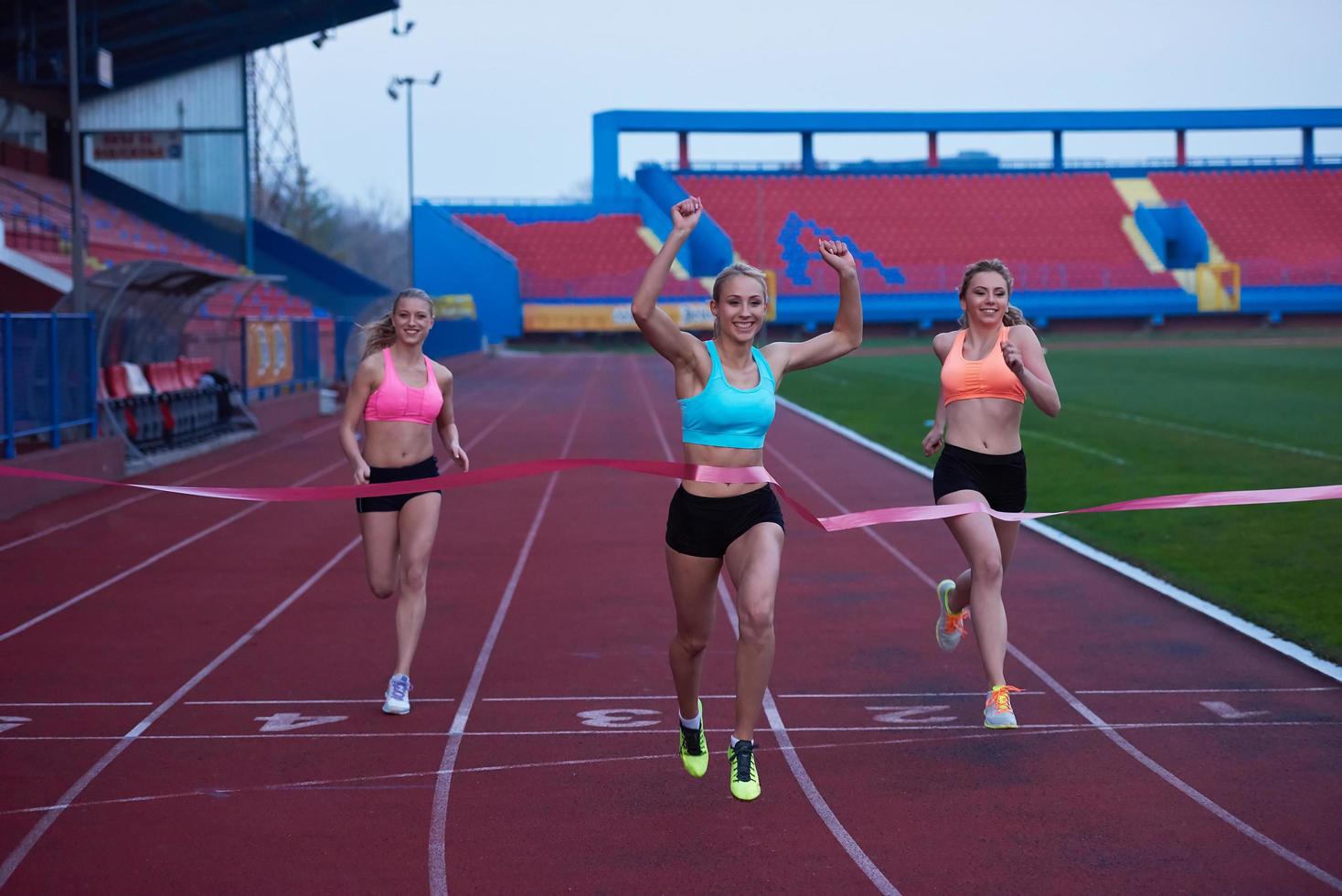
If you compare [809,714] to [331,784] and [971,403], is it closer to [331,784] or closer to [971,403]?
[971,403]

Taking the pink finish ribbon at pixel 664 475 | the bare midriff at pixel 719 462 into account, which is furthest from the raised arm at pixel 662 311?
the pink finish ribbon at pixel 664 475

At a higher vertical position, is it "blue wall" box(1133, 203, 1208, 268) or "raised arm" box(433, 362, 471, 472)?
"blue wall" box(1133, 203, 1208, 268)

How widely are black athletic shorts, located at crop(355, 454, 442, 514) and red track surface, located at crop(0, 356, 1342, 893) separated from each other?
3.01 ft

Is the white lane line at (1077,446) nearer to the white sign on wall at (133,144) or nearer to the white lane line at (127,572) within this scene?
the white lane line at (127,572)

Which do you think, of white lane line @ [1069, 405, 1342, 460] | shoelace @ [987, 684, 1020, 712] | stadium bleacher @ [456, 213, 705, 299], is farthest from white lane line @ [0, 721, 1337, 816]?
stadium bleacher @ [456, 213, 705, 299]

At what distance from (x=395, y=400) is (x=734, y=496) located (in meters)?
2.10

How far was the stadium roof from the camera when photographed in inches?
1206

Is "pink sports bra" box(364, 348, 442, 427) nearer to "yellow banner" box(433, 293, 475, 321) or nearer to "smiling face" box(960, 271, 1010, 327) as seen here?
"smiling face" box(960, 271, 1010, 327)

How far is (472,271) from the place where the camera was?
207 ft

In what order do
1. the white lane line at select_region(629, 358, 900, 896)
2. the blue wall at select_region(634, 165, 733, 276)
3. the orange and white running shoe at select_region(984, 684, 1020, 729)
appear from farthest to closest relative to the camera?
the blue wall at select_region(634, 165, 733, 276) → the orange and white running shoe at select_region(984, 684, 1020, 729) → the white lane line at select_region(629, 358, 900, 896)

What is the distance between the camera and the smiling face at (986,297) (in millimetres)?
6438

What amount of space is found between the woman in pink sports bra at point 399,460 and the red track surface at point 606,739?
471 millimetres

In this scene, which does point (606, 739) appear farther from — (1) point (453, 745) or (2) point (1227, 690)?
(2) point (1227, 690)

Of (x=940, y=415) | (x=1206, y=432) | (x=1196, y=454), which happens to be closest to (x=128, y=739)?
(x=940, y=415)
